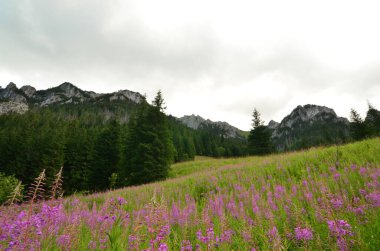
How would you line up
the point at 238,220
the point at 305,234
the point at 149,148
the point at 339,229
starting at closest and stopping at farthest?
the point at 339,229 < the point at 305,234 < the point at 238,220 < the point at 149,148

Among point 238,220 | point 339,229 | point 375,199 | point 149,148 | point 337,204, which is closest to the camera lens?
point 339,229

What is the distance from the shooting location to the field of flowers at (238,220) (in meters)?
2.47

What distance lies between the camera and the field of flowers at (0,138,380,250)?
8.09 feet

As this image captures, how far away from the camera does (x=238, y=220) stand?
438 centimetres

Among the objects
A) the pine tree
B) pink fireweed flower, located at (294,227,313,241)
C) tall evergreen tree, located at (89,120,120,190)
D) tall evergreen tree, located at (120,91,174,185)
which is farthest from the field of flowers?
the pine tree

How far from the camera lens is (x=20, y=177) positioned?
134 ft

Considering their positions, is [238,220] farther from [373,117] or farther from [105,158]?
[373,117]

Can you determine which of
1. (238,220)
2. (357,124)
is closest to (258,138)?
(357,124)

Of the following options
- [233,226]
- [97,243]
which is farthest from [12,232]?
[233,226]

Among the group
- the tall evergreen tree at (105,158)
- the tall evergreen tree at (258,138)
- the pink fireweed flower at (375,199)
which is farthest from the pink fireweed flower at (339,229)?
the tall evergreen tree at (258,138)

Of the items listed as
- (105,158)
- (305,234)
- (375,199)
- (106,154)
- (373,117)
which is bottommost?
(305,234)

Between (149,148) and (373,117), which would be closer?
(149,148)

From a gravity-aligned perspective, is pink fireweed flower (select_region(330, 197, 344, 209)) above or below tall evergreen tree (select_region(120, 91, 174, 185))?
below

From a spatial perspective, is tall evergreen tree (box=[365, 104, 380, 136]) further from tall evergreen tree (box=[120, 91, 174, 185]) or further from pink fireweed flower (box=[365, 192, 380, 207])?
pink fireweed flower (box=[365, 192, 380, 207])
